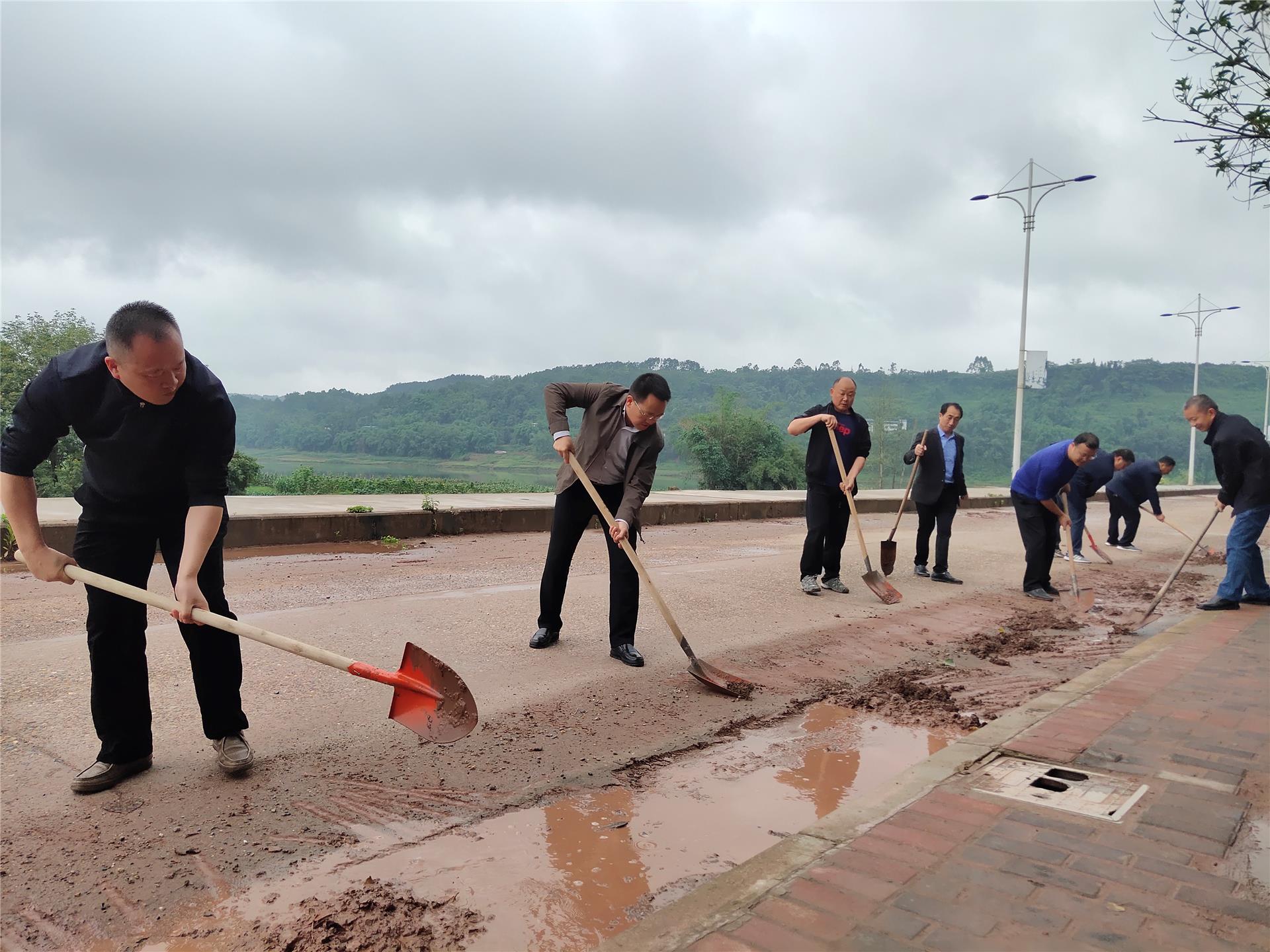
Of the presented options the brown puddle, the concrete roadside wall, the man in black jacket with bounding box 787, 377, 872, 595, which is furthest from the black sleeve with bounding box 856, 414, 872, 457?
the concrete roadside wall

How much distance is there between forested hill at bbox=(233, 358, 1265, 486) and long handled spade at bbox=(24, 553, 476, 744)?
23.1m

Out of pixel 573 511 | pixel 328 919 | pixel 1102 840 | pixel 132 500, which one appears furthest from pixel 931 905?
pixel 573 511

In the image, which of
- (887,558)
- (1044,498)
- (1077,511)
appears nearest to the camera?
(1044,498)

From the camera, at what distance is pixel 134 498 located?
3133 mm

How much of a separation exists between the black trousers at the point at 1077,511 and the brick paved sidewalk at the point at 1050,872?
7589 mm

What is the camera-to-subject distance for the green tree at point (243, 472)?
2078 cm

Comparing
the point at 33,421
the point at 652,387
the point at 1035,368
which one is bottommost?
the point at 33,421

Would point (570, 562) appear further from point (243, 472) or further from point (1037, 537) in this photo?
point (243, 472)

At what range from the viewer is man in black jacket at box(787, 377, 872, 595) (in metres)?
7.57

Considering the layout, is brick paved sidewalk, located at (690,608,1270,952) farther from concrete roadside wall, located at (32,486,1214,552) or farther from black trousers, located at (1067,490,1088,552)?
concrete roadside wall, located at (32,486,1214,552)

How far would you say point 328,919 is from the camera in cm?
234

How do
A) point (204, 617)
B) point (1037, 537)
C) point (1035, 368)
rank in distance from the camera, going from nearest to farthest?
point (204, 617)
point (1037, 537)
point (1035, 368)

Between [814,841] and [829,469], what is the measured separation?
5127mm

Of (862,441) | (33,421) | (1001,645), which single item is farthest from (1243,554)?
(33,421)
